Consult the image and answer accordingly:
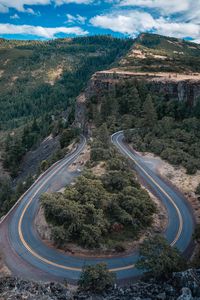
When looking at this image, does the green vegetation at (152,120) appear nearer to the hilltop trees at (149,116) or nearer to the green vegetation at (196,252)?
the hilltop trees at (149,116)

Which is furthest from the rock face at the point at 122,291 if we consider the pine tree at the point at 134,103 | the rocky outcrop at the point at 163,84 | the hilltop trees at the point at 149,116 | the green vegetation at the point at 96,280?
the pine tree at the point at 134,103

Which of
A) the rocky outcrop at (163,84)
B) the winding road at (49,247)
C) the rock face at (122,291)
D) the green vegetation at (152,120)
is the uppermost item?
the rocky outcrop at (163,84)

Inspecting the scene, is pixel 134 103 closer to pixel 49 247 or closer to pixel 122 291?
pixel 49 247

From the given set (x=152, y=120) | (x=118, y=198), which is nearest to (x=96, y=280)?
(x=118, y=198)

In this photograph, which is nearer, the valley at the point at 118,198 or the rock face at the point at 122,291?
the rock face at the point at 122,291

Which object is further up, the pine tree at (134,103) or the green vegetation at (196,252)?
A: the pine tree at (134,103)

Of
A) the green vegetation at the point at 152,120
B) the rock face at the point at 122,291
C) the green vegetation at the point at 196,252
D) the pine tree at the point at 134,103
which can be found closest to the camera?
the rock face at the point at 122,291
